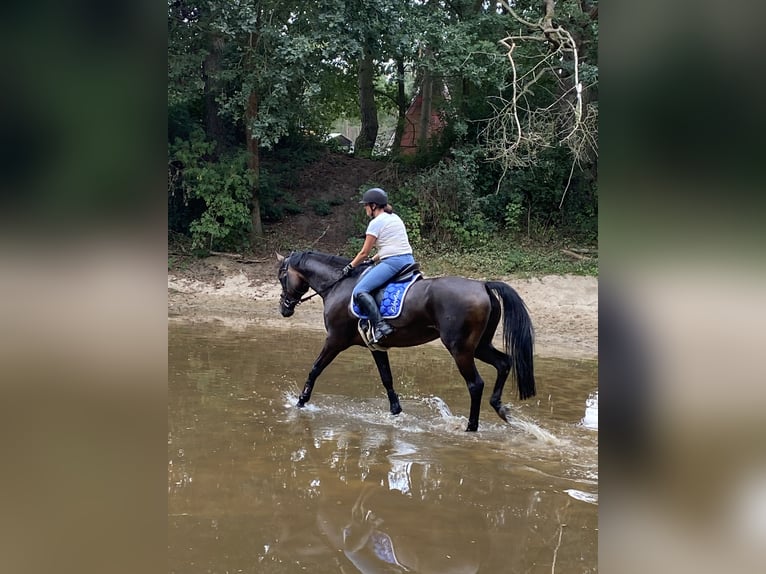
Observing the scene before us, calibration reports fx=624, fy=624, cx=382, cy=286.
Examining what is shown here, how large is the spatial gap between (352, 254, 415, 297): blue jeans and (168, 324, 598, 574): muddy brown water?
59.2 inches

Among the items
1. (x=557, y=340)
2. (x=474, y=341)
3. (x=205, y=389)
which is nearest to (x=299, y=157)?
(x=557, y=340)

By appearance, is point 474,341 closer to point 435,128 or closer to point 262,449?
point 262,449

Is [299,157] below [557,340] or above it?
above

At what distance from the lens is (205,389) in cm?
805

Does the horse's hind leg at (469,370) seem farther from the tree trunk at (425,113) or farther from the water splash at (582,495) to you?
the tree trunk at (425,113)

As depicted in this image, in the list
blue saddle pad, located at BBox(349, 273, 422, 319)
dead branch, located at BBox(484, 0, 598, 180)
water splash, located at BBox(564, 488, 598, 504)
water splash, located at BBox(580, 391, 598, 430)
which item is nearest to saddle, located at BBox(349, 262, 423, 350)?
blue saddle pad, located at BBox(349, 273, 422, 319)

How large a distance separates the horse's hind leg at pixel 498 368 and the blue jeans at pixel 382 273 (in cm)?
132

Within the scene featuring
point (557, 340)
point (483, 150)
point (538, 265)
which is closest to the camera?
point (557, 340)

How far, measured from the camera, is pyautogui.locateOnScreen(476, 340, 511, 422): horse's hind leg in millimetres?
6844

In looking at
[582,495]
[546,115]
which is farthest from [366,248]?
[546,115]

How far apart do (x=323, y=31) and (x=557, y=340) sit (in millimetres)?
9079

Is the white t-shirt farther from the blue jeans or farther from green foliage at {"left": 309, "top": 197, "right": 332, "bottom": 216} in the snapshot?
green foliage at {"left": 309, "top": 197, "right": 332, "bottom": 216}

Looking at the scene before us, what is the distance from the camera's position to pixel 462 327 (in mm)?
6809
